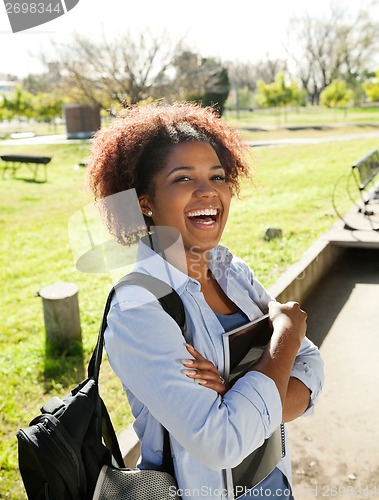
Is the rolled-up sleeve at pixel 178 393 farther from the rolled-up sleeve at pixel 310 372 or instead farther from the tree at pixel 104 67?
the tree at pixel 104 67

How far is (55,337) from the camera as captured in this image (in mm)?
4125

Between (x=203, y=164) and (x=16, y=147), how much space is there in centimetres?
2655

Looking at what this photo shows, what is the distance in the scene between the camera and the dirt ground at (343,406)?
2.74 m

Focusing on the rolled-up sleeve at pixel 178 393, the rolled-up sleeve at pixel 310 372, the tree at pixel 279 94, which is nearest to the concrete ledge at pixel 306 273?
the rolled-up sleeve at pixel 310 372

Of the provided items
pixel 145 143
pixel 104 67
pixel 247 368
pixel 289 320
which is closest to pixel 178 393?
pixel 247 368

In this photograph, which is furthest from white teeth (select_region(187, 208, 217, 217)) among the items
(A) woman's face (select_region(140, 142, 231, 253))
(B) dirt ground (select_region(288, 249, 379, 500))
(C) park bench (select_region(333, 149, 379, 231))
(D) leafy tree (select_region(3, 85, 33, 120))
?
(D) leafy tree (select_region(3, 85, 33, 120))

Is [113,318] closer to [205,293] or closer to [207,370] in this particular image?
[207,370]

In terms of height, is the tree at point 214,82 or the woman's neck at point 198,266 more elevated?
the tree at point 214,82

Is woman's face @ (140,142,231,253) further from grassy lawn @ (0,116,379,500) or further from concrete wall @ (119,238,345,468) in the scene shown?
concrete wall @ (119,238,345,468)

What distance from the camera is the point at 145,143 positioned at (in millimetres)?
1532

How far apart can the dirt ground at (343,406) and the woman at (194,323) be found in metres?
1.28

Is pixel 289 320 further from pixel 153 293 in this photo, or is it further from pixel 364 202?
pixel 364 202

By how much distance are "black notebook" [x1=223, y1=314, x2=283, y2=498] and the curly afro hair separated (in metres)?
0.51

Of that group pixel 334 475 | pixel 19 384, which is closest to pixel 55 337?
pixel 19 384
